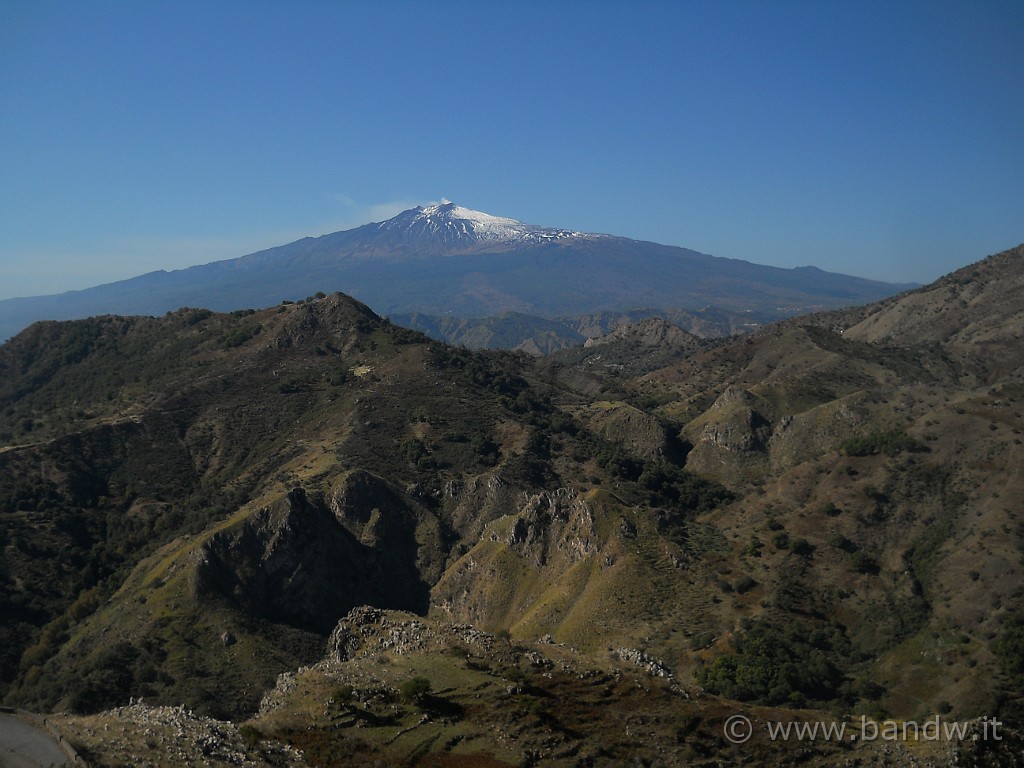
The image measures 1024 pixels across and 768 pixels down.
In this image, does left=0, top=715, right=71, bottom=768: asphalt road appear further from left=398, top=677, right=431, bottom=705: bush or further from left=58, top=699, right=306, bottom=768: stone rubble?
left=398, top=677, right=431, bottom=705: bush

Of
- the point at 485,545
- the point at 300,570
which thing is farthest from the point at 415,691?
the point at 485,545

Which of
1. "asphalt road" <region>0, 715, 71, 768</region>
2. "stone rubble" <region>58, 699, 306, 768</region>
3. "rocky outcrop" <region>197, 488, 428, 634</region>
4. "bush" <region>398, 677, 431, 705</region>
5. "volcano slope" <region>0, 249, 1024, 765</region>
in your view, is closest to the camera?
"stone rubble" <region>58, 699, 306, 768</region>

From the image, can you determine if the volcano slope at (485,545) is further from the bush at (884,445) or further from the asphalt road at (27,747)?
→ the asphalt road at (27,747)

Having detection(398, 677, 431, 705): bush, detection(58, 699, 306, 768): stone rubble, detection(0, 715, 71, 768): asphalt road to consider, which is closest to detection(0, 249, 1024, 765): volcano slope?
detection(398, 677, 431, 705): bush

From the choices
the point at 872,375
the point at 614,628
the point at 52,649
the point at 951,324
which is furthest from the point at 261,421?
the point at 951,324

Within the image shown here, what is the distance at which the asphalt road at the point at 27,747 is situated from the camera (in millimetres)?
20922

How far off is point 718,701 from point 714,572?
71.9 feet

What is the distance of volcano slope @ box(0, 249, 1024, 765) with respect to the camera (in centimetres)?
2927

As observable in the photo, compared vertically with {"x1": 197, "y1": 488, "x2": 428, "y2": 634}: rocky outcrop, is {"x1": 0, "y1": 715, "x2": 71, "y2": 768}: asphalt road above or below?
above

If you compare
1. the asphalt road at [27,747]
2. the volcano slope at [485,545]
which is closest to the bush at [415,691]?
the volcano slope at [485,545]

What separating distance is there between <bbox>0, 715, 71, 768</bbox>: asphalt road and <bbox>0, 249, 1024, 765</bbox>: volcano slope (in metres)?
5.28

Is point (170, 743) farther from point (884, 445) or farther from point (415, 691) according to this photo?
point (884, 445)

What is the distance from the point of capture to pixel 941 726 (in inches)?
1055

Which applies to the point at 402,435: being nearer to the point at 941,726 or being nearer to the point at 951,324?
the point at 941,726
